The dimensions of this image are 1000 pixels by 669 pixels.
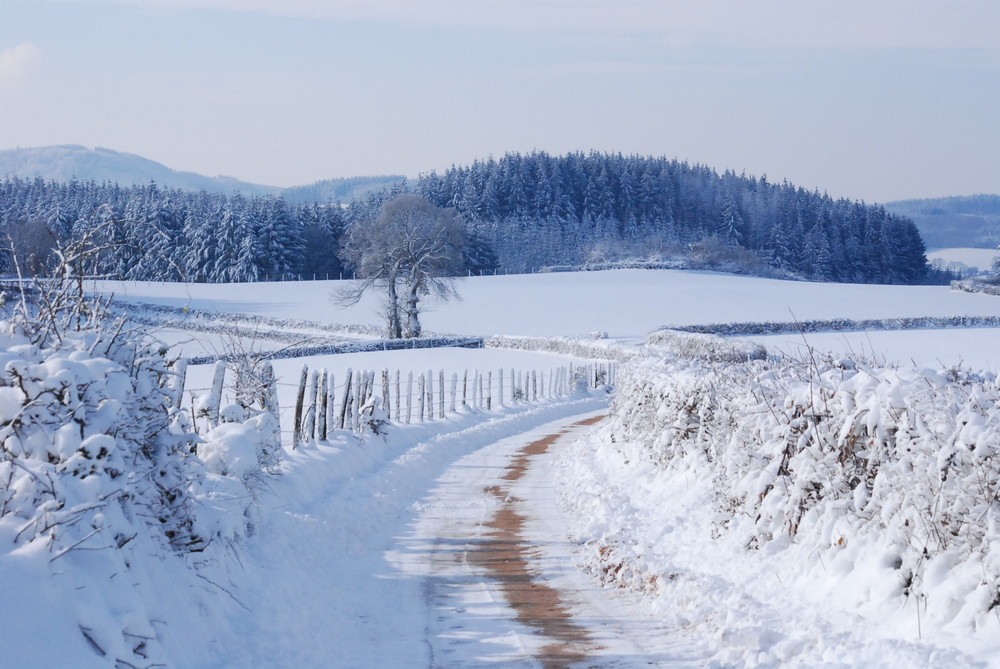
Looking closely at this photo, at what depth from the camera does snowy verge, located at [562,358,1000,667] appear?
6527 mm

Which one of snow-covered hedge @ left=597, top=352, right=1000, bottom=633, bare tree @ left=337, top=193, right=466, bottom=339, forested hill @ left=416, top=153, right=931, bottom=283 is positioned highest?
forested hill @ left=416, top=153, right=931, bottom=283

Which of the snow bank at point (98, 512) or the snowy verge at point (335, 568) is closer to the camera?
the snow bank at point (98, 512)

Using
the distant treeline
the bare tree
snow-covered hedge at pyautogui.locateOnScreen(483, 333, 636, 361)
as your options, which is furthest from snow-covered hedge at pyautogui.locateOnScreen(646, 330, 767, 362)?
the distant treeline

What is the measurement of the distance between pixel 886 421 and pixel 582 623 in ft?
10.2

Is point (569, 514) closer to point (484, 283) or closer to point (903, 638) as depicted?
point (903, 638)

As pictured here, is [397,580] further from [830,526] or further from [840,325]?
[840,325]

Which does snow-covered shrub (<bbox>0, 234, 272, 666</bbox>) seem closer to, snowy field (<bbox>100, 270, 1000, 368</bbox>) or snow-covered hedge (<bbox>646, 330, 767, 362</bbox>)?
snow-covered hedge (<bbox>646, 330, 767, 362</bbox>)

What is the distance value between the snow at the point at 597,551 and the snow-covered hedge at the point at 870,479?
0.08 ft

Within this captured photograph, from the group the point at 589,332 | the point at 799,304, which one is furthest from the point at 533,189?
the point at 589,332

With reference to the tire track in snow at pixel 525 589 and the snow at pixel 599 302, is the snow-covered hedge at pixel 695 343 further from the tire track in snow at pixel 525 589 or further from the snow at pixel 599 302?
the tire track in snow at pixel 525 589

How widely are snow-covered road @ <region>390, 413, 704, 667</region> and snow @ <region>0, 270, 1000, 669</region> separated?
39 millimetres

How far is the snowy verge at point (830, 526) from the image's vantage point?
257 inches

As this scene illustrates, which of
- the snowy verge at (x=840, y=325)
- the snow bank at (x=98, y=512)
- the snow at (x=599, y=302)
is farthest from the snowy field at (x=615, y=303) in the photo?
the snow bank at (x=98, y=512)

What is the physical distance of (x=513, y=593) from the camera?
351 inches
